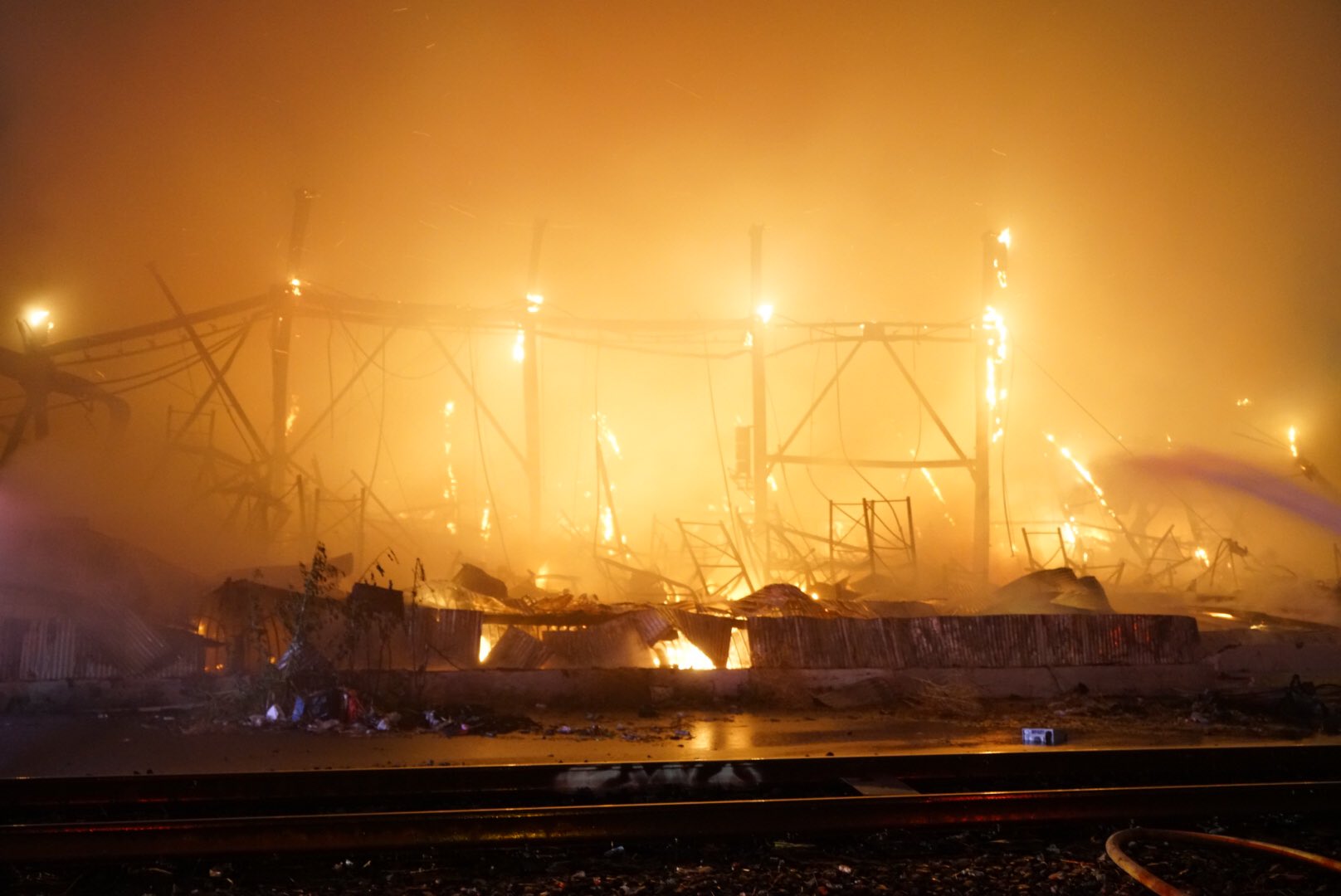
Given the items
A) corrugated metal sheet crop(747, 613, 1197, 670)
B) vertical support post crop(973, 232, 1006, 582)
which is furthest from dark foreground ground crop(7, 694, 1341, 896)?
vertical support post crop(973, 232, 1006, 582)

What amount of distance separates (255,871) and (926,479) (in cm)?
2428

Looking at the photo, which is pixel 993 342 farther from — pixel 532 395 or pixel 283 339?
pixel 283 339

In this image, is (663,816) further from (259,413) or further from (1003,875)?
(259,413)

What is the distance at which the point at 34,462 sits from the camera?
17609 millimetres

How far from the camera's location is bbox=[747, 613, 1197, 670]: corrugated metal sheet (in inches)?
476

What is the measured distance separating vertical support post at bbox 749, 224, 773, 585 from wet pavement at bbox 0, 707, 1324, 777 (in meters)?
10.0

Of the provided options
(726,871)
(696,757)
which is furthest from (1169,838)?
(696,757)

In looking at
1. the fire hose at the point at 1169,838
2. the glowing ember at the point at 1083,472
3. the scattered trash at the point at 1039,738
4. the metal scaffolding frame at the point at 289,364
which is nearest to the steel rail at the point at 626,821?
the fire hose at the point at 1169,838

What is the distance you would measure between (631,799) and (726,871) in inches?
63.3

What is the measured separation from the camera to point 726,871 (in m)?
5.02

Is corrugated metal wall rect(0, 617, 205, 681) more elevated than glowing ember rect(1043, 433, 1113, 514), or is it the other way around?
glowing ember rect(1043, 433, 1113, 514)

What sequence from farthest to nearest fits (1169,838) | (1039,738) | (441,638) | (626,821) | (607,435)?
(607,435) → (441,638) → (1039,738) → (626,821) → (1169,838)

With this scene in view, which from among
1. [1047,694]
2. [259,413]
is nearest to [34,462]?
[259,413]

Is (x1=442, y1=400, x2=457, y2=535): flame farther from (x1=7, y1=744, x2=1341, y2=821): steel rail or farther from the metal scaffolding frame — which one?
(x1=7, y1=744, x2=1341, y2=821): steel rail
